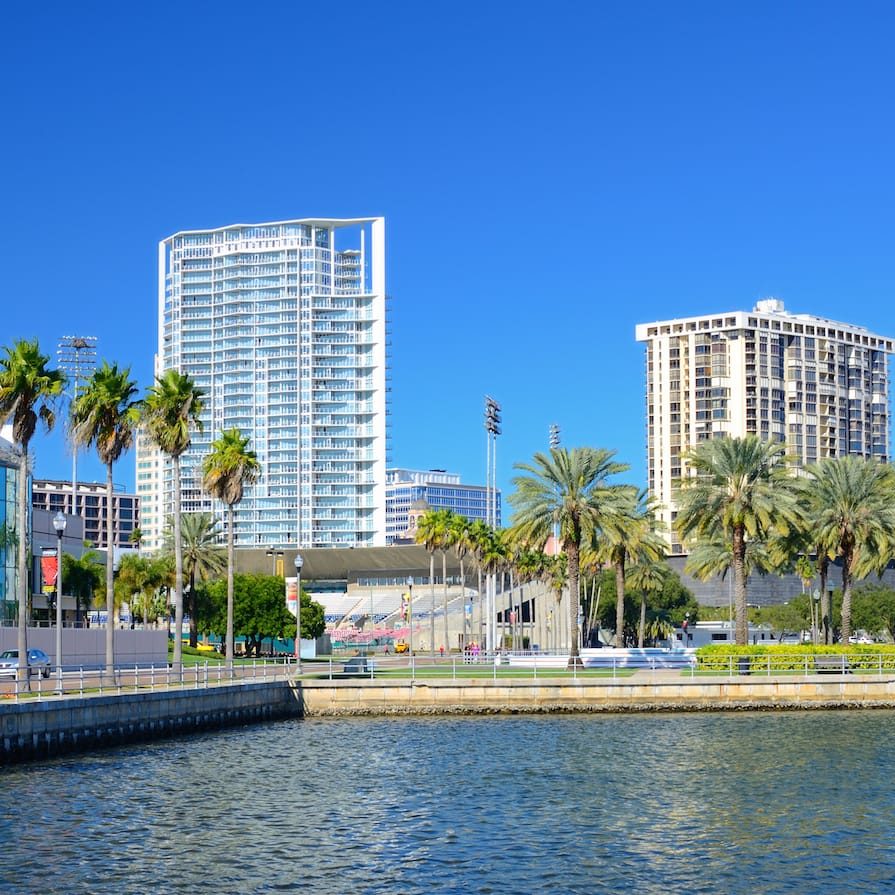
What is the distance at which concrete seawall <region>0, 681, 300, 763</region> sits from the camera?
A: 41.6 m

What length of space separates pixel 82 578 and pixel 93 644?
35.2 metres

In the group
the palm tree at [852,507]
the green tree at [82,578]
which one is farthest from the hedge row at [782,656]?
the green tree at [82,578]

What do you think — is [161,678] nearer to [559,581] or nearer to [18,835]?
[18,835]

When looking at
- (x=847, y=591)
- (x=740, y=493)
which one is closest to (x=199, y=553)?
(x=740, y=493)

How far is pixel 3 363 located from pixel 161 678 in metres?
20.0

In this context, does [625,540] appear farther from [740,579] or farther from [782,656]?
[782,656]

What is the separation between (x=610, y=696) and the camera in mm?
62031

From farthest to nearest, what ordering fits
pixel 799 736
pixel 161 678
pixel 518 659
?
pixel 518 659 < pixel 161 678 < pixel 799 736

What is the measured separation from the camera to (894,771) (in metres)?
41.8

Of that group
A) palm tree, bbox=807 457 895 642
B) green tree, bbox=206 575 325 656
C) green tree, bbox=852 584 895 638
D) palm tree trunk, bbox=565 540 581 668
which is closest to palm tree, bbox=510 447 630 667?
palm tree trunk, bbox=565 540 581 668

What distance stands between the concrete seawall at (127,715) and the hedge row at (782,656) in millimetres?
20322

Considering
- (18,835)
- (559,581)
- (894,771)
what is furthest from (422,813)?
(559,581)

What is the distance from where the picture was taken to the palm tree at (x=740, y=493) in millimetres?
69625

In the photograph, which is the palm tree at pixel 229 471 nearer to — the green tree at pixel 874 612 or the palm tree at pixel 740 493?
the palm tree at pixel 740 493
